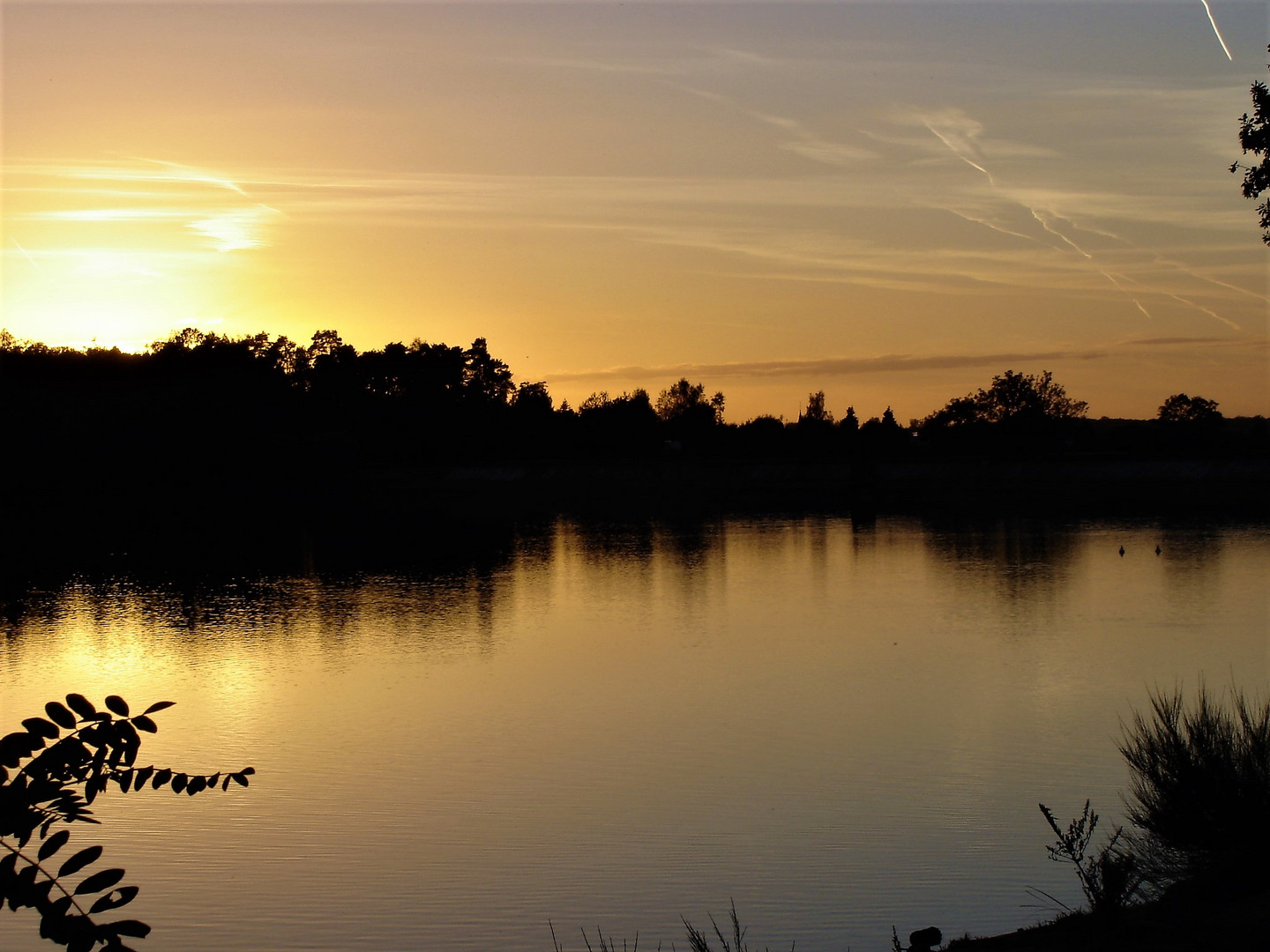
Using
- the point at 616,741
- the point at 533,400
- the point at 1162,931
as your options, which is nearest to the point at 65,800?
the point at 1162,931

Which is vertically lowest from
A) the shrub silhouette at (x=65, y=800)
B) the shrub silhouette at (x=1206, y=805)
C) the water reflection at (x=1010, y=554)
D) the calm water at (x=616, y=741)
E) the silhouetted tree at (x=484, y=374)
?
the calm water at (x=616, y=741)

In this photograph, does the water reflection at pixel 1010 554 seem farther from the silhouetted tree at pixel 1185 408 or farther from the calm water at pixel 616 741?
the silhouetted tree at pixel 1185 408

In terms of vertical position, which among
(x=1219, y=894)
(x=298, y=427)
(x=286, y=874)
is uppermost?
(x=298, y=427)

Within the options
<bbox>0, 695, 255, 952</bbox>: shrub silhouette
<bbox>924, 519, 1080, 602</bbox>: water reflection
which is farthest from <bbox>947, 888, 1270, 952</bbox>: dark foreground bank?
<bbox>924, 519, 1080, 602</bbox>: water reflection

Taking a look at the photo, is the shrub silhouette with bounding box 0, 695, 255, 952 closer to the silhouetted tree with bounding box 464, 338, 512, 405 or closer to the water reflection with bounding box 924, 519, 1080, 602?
the water reflection with bounding box 924, 519, 1080, 602

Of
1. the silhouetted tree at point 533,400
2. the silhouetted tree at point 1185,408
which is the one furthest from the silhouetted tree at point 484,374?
the silhouetted tree at point 1185,408

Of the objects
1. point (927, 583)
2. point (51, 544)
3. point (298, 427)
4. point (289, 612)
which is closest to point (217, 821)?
point (289, 612)

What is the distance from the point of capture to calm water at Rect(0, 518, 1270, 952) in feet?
34.3

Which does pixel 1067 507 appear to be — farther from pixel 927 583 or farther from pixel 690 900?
pixel 690 900

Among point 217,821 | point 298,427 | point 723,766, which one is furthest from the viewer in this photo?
point 298,427

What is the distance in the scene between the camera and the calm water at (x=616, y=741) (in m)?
10.5

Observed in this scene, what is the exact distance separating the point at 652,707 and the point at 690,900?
8.21m

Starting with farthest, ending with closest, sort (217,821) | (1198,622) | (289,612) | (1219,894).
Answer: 1. (289,612)
2. (1198,622)
3. (217,821)
4. (1219,894)

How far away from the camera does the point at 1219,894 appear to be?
332 inches
